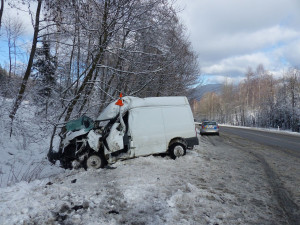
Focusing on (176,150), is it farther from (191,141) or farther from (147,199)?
(147,199)

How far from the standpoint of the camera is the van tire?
7.00 metres

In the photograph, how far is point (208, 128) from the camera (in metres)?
20.1

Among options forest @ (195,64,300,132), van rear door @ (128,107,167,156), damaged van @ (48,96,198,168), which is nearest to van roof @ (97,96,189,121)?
damaged van @ (48,96,198,168)

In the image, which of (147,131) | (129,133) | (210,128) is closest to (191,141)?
(147,131)

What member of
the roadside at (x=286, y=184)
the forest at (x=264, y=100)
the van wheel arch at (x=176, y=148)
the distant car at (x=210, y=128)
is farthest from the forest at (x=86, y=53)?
the forest at (x=264, y=100)

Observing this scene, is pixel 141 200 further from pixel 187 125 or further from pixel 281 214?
pixel 187 125

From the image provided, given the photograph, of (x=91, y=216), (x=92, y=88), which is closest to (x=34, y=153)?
(x=92, y=88)

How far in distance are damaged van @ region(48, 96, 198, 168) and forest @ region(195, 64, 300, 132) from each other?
122ft

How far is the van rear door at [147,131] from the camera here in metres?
6.53

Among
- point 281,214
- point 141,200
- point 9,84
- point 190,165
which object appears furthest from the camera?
point 9,84

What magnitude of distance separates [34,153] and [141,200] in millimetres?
9461

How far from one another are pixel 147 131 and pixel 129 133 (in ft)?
2.12

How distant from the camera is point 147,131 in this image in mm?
6715

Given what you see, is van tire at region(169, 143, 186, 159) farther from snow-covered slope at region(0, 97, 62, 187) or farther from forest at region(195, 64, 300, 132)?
forest at region(195, 64, 300, 132)
